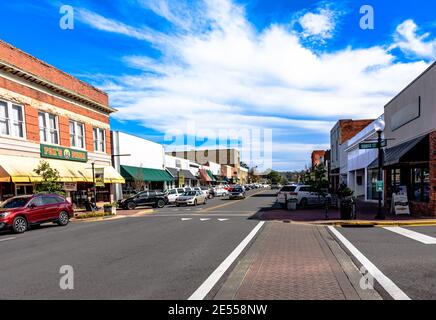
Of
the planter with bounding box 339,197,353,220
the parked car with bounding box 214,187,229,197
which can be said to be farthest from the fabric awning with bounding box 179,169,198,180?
the planter with bounding box 339,197,353,220

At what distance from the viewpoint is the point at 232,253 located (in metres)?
9.22

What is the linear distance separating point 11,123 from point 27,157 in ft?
7.43

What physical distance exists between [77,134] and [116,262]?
2270cm

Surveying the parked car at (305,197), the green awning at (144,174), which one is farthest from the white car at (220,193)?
the parked car at (305,197)

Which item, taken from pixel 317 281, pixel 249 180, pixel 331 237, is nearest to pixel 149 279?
pixel 317 281

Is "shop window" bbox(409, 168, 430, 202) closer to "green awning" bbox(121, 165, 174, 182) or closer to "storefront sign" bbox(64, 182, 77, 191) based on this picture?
"storefront sign" bbox(64, 182, 77, 191)

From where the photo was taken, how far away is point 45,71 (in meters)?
25.2

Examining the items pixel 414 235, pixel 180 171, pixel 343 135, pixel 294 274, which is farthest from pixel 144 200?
pixel 180 171

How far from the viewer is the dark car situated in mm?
29750

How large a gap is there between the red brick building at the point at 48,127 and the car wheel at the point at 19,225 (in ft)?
17.2

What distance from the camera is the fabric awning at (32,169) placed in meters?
19.6

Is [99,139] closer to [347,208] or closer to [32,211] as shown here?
[32,211]

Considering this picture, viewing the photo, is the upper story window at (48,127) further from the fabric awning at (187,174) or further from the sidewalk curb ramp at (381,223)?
the fabric awning at (187,174)
